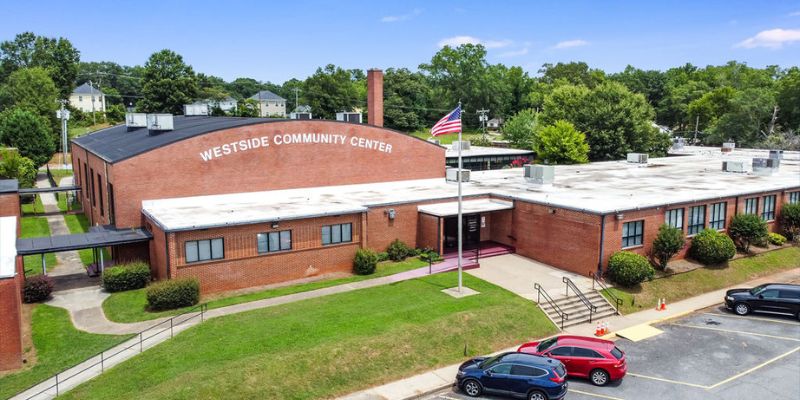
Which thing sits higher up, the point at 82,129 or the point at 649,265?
the point at 82,129

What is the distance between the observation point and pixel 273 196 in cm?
3634

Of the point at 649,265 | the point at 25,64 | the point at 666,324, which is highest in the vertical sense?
the point at 25,64

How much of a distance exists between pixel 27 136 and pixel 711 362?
2860 inches

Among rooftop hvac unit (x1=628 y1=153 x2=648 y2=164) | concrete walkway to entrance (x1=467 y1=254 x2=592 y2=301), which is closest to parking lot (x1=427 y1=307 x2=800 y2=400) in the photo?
concrete walkway to entrance (x1=467 y1=254 x2=592 y2=301)

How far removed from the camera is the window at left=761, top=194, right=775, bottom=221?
126 feet

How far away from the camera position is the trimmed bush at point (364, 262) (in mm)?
30734

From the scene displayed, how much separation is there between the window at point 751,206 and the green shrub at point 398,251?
22.2 meters

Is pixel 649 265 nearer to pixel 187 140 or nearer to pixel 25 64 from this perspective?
pixel 187 140

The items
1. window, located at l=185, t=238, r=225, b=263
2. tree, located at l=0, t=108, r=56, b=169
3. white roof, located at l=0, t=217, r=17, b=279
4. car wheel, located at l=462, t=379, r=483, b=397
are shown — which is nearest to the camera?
car wheel, located at l=462, t=379, r=483, b=397

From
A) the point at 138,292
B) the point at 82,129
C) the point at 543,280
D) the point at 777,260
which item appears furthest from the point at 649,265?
the point at 82,129

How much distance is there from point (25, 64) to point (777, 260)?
14089 centimetres

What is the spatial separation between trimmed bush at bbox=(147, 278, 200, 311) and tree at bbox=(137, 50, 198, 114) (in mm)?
84138

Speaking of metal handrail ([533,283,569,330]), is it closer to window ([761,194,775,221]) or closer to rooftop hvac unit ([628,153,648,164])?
window ([761,194,775,221])

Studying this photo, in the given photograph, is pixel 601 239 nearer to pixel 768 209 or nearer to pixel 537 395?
pixel 537 395
